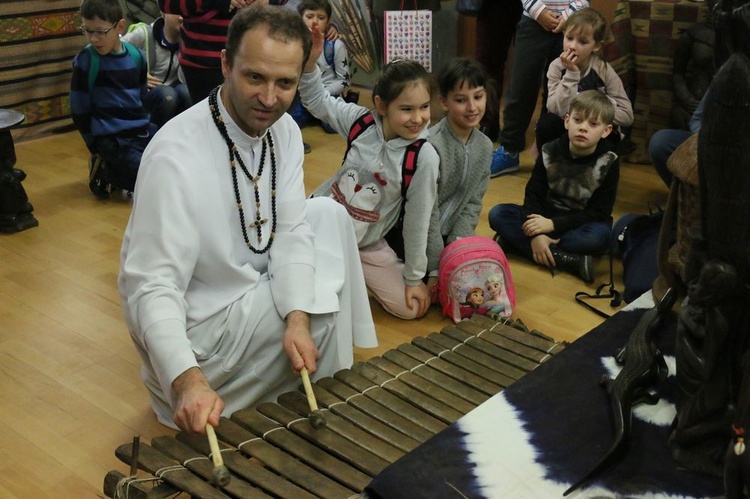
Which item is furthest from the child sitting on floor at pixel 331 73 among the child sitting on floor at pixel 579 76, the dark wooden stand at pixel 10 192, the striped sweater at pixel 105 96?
the dark wooden stand at pixel 10 192

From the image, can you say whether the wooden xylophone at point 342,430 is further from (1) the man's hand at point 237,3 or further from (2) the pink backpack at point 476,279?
(1) the man's hand at point 237,3

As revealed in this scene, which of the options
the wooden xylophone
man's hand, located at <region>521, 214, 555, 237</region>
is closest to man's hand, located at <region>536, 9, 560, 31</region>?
man's hand, located at <region>521, 214, 555, 237</region>

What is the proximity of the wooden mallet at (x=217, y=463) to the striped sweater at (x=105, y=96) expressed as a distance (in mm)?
2736

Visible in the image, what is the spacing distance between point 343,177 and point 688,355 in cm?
192

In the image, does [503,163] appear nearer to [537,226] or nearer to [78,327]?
[537,226]

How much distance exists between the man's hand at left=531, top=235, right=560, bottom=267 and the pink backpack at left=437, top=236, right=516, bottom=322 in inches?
17.2

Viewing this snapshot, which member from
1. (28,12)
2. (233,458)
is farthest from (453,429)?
(28,12)

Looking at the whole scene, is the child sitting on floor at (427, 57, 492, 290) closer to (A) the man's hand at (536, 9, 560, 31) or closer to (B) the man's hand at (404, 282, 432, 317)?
(B) the man's hand at (404, 282, 432, 317)

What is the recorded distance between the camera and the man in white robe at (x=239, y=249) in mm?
2180

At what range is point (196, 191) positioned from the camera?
2.27 metres

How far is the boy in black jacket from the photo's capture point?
3.59 meters

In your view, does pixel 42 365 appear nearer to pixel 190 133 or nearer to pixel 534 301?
pixel 190 133

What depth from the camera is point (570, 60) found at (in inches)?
164

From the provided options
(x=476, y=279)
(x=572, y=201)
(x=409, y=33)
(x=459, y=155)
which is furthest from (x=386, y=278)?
(x=409, y=33)
